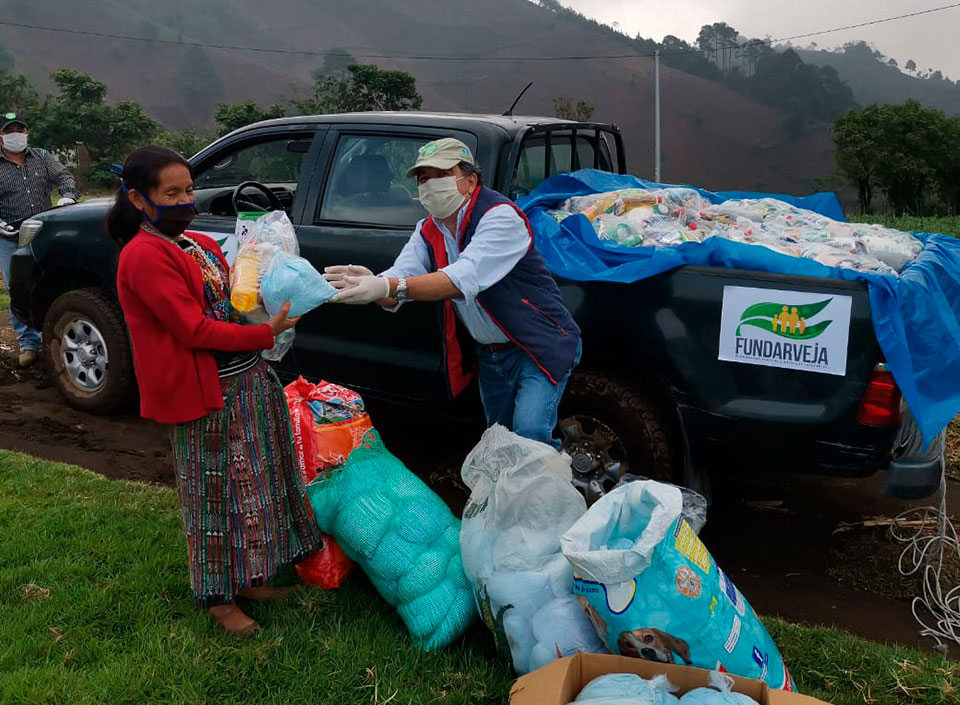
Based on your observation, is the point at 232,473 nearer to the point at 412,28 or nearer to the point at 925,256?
the point at 925,256

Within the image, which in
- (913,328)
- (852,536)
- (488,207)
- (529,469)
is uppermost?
(488,207)

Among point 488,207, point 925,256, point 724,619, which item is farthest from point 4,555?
point 925,256

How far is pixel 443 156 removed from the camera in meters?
2.87

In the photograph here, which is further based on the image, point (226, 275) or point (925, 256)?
point (925, 256)

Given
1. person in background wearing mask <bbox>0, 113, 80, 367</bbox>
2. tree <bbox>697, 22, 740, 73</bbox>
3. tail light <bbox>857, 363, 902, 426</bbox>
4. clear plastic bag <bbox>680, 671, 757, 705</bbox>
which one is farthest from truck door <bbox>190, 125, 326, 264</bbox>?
tree <bbox>697, 22, 740, 73</bbox>

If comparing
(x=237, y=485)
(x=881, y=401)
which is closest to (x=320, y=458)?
(x=237, y=485)

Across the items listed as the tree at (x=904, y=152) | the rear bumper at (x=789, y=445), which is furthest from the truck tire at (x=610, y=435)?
the tree at (x=904, y=152)

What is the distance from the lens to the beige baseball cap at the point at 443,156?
2857 mm

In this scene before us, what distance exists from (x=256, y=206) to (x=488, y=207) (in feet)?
A: 6.65

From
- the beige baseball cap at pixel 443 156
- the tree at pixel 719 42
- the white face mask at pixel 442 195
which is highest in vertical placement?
the tree at pixel 719 42

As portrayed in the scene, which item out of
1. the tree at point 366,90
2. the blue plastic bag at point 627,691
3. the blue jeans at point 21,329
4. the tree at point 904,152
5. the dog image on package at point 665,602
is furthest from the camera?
the tree at point 366,90

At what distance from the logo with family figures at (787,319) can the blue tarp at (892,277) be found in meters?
0.14

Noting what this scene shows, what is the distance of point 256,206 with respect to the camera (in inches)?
177

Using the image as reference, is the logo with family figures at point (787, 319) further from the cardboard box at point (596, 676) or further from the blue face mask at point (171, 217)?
the blue face mask at point (171, 217)
